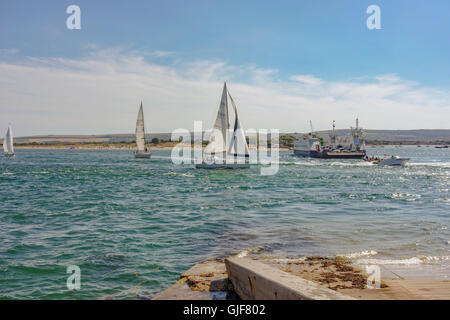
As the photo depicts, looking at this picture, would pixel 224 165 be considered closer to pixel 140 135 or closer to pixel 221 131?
pixel 221 131

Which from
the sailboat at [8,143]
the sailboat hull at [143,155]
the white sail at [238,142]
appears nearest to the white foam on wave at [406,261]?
the white sail at [238,142]

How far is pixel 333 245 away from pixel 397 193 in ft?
78.7

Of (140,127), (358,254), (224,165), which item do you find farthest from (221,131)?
(358,254)

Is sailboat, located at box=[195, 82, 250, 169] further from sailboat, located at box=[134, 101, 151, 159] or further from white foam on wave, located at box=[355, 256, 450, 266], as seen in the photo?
white foam on wave, located at box=[355, 256, 450, 266]

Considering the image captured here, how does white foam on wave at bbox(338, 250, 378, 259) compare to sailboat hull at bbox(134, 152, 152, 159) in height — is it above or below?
below

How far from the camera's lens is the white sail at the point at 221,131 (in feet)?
197

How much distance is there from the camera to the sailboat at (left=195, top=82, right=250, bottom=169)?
59719 mm

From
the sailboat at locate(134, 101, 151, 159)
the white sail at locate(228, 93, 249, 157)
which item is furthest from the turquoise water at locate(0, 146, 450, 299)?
the sailboat at locate(134, 101, 151, 159)

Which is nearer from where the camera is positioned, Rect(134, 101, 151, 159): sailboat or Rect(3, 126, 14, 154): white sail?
Rect(134, 101, 151, 159): sailboat

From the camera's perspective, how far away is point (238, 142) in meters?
61.7

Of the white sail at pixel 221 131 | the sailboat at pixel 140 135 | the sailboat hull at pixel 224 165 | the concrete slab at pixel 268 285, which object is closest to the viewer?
the concrete slab at pixel 268 285

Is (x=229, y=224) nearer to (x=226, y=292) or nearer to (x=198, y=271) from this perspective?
(x=198, y=271)

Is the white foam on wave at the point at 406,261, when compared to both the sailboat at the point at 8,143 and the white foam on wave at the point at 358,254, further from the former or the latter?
the sailboat at the point at 8,143
